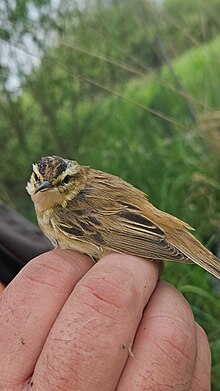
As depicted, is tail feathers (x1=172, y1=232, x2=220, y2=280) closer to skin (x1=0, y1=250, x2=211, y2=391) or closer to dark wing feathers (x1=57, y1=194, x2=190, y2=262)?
dark wing feathers (x1=57, y1=194, x2=190, y2=262)

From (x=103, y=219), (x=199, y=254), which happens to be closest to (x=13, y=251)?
(x=103, y=219)

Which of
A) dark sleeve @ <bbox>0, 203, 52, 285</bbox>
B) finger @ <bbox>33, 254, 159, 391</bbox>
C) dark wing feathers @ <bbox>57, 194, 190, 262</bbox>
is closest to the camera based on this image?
finger @ <bbox>33, 254, 159, 391</bbox>

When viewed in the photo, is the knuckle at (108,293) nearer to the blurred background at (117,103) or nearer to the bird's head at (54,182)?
the bird's head at (54,182)

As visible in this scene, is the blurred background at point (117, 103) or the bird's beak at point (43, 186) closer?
the bird's beak at point (43, 186)

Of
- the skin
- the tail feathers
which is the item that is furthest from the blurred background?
the skin

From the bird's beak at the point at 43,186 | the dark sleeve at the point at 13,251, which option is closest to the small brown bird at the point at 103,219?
the bird's beak at the point at 43,186

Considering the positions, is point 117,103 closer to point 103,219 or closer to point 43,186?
point 43,186
